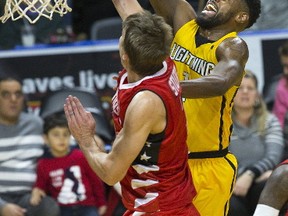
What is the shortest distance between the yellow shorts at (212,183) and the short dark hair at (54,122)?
2.32 m

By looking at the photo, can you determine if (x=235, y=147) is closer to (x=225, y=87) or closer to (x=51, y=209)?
(x=51, y=209)

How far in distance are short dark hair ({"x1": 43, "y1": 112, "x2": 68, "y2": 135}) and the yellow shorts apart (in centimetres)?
232

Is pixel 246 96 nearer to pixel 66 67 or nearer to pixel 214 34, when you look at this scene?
pixel 66 67

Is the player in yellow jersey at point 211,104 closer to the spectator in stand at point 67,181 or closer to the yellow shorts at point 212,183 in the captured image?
the yellow shorts at point 212,183

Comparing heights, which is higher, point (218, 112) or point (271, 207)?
point (218, 112)

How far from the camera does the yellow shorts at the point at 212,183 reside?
5.64 m

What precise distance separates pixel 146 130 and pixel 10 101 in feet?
11.4

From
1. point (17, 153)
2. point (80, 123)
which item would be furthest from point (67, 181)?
point (80, 123)

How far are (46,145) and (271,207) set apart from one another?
2876 mm

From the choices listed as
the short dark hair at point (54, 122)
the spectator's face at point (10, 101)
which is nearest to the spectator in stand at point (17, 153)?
the spectator's face at point (10, 101)

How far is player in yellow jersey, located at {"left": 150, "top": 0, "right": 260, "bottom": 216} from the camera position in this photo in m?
5.62

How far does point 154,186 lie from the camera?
15.9 ft

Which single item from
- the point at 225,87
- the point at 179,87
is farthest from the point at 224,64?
the point at 179,87

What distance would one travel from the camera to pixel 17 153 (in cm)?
779
